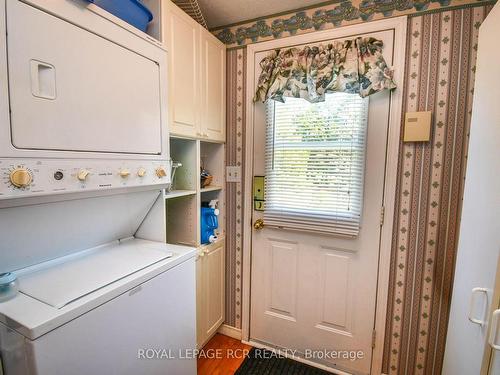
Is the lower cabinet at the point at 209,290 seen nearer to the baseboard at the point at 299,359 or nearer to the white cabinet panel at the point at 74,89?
the baseboard at the point at 299,359

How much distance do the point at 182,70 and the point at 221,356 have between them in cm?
199

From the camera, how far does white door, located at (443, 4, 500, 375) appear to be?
88cm

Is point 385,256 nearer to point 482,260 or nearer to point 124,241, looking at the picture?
point 482,260

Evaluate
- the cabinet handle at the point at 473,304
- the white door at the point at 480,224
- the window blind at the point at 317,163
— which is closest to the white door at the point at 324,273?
the window blind at the point at 317,163

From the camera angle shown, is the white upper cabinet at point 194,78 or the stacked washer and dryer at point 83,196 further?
the white upper cabinet at point 194,78

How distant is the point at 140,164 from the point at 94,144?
0.21 m

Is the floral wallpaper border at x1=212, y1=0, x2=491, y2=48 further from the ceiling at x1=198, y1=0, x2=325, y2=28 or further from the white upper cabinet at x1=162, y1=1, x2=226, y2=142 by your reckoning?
the white upper cabinet at x1=162, y1=1, x2=226, y2=142

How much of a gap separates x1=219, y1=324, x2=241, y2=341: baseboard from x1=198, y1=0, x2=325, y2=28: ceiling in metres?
2.38

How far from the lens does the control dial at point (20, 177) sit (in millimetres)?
722

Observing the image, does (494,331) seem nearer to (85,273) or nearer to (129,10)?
(85,273)

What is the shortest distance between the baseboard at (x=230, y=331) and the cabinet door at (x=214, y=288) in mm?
85

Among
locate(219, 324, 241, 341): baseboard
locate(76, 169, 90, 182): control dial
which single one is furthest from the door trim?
locate(76, 169, 90, 182): control dial

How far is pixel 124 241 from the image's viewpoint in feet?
4.56

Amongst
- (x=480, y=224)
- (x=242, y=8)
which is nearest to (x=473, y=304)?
(x=480, y=224)
